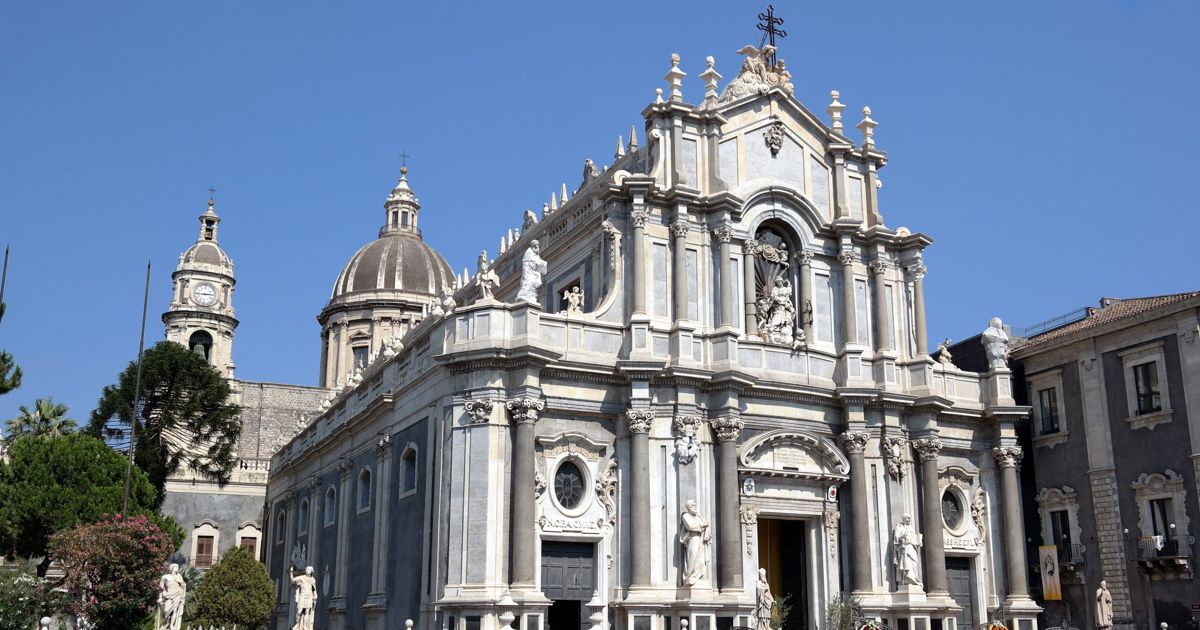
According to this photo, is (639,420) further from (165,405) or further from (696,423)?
(165,405)

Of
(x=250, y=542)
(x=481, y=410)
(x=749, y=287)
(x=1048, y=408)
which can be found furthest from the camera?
(x=250, y=542)

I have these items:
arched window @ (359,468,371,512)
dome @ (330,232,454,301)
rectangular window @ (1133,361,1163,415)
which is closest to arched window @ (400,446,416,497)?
arched window @ (359,468,371,512)

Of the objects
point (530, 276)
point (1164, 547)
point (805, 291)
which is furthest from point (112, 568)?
point (1164, 547)

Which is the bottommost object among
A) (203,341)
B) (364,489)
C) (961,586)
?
(961,586)

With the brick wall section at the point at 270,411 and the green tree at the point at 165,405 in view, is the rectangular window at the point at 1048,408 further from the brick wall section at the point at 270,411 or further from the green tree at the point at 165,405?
the brick wall section at the point at 270,411

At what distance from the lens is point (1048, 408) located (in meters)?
37.6

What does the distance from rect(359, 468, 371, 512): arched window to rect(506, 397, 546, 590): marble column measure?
9.79m

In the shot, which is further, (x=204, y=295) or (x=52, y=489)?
(x=204, y=295)

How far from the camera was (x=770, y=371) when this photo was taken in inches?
1302

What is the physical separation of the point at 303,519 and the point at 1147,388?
3073 centimetres

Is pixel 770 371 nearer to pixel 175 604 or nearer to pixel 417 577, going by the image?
pixel 417 577

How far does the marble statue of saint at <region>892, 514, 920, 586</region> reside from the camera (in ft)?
107

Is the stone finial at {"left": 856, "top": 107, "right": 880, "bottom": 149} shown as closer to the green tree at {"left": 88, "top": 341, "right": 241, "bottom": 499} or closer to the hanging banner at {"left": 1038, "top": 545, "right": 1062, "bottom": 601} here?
the hanging banner at {"left": 1038, "top": 545, "right": 1062, "bottom": 601}

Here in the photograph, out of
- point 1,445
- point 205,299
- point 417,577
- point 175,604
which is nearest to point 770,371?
point 417,577
